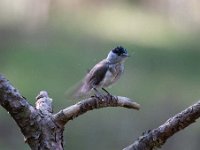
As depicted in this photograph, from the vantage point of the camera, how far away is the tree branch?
59.4 inches

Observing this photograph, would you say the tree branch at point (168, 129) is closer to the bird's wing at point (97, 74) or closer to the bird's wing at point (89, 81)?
the bird's wing at point (89, 81)

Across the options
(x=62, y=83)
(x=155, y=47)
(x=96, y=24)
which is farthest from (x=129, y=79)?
(x=96, y=24)

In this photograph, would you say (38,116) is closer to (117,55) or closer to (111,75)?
(111,75)

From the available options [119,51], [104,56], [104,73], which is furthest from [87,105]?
[104,56]

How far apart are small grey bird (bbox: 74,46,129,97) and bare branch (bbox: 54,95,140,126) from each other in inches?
2.4

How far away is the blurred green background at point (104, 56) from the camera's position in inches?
237

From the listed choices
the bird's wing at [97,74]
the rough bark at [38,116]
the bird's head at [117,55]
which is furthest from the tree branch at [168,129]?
the bird's head at [117,55]

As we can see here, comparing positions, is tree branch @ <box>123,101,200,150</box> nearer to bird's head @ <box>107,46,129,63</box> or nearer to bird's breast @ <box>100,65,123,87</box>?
bird's breast @ <box>100,65,123,87</box>

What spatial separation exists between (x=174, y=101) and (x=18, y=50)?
3.50 meters

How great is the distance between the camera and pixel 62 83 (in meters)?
7.75

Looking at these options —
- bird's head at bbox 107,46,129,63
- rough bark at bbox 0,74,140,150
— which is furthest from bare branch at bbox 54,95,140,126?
bird's head at bbox 107,46,129,63

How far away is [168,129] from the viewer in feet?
4.99

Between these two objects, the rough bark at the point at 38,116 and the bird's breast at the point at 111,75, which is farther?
the bird's breast at the point at 111,75

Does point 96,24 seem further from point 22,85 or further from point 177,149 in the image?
point 177,149
